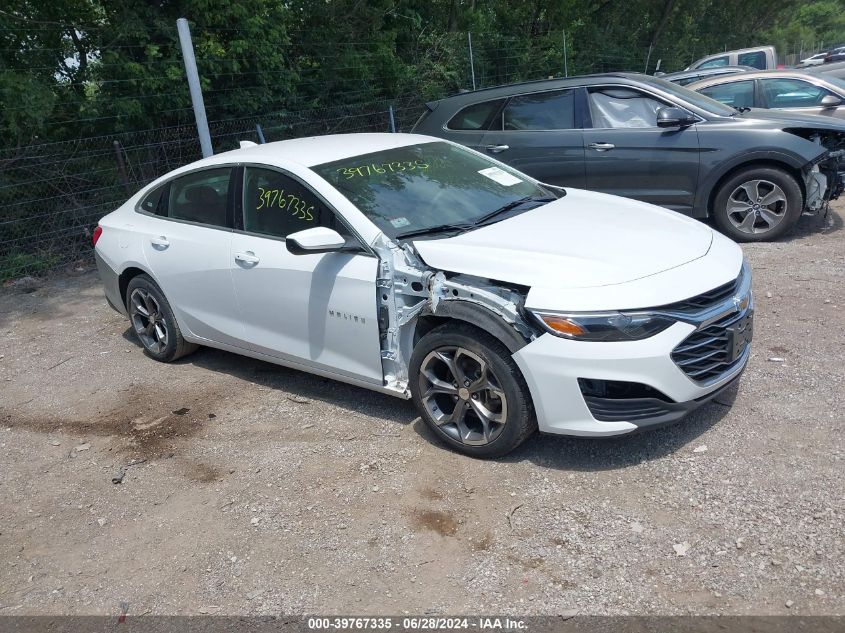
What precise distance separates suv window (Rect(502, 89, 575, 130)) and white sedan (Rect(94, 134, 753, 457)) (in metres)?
3.02

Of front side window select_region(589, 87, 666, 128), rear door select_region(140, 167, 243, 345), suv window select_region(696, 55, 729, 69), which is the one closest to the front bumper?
rear door select_region(140, 167, 243, 345)

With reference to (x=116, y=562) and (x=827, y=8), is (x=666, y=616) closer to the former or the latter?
(x=116, y=562)

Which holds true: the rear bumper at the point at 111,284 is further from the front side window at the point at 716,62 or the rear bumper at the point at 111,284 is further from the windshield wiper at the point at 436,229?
the front side window at the point at 716,62

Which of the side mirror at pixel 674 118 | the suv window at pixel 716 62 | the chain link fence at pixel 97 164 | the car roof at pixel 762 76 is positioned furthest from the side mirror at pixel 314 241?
the suv window at pixel 716 62

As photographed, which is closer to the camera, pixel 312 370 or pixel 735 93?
pixel 312 370

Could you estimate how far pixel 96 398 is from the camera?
555 cm

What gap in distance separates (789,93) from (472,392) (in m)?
7.86

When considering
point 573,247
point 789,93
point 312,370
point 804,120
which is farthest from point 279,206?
point 789,93

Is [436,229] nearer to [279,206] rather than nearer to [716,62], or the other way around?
[279,206]

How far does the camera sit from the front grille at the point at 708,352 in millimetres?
3734

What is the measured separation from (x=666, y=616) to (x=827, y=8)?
78535 mm

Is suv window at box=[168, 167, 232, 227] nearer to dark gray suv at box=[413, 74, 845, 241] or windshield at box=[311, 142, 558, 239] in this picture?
windshield at box=[311, 142, 558, 239]

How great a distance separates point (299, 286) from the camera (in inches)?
181

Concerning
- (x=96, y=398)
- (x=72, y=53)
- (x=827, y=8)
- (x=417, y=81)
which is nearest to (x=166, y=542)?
(x=96, y=398)
